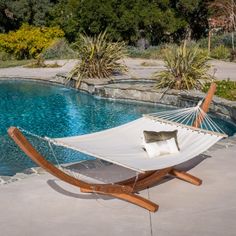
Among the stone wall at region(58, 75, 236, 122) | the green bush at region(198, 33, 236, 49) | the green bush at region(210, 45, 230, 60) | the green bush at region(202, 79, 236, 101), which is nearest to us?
the stone wall at region(58, 75, 236, 122)

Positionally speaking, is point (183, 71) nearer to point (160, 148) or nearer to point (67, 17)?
point (160, 148)

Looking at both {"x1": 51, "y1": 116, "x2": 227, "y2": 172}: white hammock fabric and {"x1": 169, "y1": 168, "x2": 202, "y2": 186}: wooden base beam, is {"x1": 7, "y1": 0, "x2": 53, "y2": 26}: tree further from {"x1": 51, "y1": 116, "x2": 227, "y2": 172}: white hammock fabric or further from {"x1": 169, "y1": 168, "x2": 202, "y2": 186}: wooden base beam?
{"x1": 169, "y1": 168, "x2": 202, "y2": 186}: wooden base beam

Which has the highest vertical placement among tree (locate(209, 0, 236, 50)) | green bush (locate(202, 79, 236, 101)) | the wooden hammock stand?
tree (locate(209, 0, 236, 50))

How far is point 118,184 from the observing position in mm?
5621

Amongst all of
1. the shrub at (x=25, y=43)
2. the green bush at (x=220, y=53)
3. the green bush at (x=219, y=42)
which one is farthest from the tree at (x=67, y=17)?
the green bush at (x=220, y=53)

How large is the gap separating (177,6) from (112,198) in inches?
877

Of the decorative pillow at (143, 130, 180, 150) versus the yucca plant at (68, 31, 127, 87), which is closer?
the decorative pillow at (143, 130, 180, 150)

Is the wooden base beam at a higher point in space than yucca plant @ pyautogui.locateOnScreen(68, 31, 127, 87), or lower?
lower

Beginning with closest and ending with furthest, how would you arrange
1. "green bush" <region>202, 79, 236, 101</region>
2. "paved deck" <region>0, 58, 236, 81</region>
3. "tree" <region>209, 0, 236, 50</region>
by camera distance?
"green bush" <region>202, 79, 236, 101</region>, "paved deck" <region>0, 58, 236, 81</region>, "tree" <region>209, 0, 236, 50</region>

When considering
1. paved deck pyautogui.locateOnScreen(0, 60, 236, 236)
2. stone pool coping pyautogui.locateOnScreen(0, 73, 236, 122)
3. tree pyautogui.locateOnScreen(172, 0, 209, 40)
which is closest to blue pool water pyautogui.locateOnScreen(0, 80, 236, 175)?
stone pool coping pyautogui.locateOnScreen(0, 73, 236, 122)

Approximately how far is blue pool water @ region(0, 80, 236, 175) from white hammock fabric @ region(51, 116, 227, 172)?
1.86 m

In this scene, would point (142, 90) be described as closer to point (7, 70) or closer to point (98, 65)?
point (98, 65)

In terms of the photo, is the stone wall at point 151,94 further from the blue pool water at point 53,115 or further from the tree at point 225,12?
the tree at point 225,12

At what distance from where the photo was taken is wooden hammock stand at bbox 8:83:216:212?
4.70 meters
